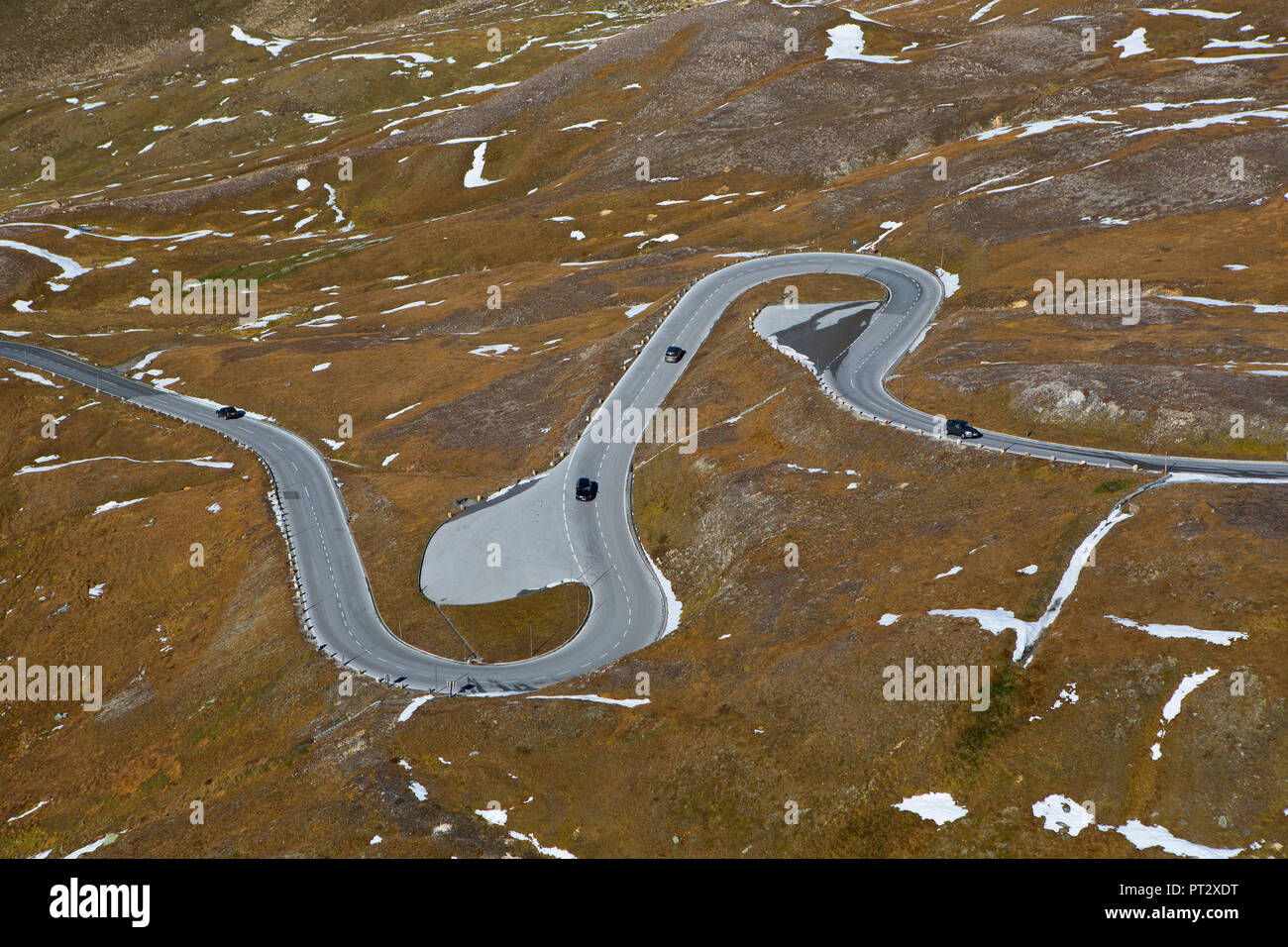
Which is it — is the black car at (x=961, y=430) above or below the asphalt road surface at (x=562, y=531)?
above

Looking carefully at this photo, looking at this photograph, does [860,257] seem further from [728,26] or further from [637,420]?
[728,26]

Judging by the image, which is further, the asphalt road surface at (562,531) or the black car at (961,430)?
the black car at (961,430)

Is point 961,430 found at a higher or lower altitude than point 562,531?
higher

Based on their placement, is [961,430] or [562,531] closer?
[961,430]

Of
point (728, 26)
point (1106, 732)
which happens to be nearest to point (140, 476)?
point (1106, 732)

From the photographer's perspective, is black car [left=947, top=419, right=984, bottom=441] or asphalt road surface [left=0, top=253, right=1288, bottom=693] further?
black car [left=947, top=419, right=984, bottom=441]
